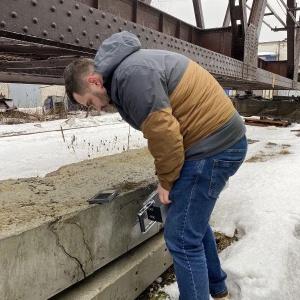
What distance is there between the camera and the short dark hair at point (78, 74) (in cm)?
188

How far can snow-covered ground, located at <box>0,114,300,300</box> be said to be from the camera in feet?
8.90

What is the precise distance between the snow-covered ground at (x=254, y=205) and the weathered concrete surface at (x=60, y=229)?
80 cm

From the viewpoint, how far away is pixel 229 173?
6.91 ft

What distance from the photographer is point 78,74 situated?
1894 mm

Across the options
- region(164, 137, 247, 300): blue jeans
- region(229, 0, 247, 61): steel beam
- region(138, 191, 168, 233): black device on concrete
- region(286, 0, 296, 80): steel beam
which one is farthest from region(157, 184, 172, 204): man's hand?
region(286, 0, 296, 80): steel beam

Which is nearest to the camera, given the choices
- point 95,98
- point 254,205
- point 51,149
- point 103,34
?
point 95,98

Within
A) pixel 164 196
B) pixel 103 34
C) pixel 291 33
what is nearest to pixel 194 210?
pixel 164 196

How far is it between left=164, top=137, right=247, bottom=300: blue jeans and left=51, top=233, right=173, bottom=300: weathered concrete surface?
0.56 m

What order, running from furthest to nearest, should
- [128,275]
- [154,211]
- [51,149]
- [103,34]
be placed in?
[51,149] → [103,34] → [128,275] → [154,211]

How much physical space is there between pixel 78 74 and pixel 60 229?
98 cm

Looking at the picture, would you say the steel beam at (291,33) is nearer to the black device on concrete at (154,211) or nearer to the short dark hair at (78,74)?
the black device on concrete at (154,211)

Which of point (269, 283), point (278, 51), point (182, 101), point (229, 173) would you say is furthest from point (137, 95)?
point (278, 51)

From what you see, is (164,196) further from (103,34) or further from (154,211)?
(103,34)

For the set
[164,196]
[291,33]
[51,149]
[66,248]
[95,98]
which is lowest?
[51,149]
